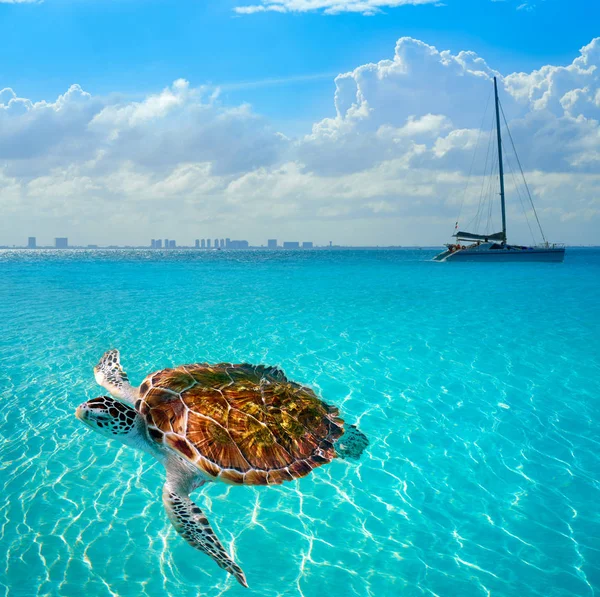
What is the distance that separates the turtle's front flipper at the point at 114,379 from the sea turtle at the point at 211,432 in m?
1.12

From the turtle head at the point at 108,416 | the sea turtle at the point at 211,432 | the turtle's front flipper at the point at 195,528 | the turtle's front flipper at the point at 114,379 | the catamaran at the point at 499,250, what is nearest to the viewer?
the turtle's front flipper at the point at 195,528

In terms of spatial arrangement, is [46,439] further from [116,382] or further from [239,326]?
[239,326]

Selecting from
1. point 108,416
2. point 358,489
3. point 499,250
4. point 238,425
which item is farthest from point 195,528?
point 499,250

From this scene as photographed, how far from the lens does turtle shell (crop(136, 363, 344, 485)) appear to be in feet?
19.4

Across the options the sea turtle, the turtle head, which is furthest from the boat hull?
the turtle head

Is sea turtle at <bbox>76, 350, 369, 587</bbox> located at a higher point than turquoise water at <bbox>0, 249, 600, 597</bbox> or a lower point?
higher

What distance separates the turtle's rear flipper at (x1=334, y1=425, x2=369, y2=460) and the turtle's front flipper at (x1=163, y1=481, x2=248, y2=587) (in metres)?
2.53

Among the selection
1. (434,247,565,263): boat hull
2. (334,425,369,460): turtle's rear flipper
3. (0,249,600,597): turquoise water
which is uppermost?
(434,247,565,263): boat hull

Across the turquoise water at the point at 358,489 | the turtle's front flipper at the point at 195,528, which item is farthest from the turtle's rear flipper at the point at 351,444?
the turtle's front flipper at the point at 195,528

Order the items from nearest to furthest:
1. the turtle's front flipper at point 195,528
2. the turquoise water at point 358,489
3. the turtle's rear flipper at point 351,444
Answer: the turtle's front flipper at point 195,528
the turquoise water at point 358,489
the turtle's rear flipper at point 351,444

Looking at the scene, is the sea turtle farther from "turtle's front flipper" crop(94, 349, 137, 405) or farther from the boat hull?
the boat hull

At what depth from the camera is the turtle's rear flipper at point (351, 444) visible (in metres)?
7.36

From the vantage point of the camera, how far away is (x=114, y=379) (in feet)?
28.7

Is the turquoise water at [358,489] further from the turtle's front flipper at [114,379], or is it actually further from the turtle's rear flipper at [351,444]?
the turtle's front flipper at [114,379]
